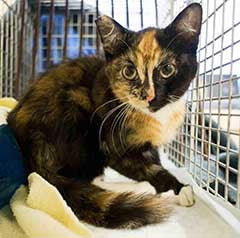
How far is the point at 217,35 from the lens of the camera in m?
0.92

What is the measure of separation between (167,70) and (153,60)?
0.14 ft

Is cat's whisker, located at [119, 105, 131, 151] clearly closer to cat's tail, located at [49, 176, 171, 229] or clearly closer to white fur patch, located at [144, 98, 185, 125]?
white fur patch, located at [144, 98, 185, 125]

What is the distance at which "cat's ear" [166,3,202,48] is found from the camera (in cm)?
92

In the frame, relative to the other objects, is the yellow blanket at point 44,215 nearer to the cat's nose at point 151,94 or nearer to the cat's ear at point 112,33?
the cat's nose at point 151,94

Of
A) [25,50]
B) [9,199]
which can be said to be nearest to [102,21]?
[9,199]

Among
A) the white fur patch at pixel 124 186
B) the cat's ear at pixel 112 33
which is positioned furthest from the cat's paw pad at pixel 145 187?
the cat's ear at pixel 112 33

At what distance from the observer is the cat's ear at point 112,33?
987 mm

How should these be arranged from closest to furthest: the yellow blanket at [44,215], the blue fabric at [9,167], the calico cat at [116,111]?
the yellow blanket at [44,215] < the blue fabric at [9,167] < the calico cat at [116,111]

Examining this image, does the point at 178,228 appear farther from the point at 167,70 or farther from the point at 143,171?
the point at 167,70

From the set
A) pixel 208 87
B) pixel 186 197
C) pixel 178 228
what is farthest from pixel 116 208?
pixel 208 87

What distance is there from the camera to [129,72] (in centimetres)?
95

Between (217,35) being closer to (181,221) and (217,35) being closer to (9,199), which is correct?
(181,221)

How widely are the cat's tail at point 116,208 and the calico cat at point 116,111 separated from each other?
0.15 ft

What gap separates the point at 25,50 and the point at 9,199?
1671 mm
